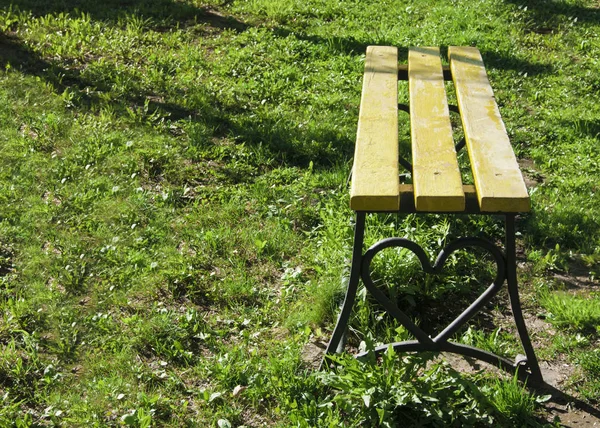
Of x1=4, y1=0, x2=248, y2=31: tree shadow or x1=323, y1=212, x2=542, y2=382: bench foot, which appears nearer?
x1=323, y1=212, x2=542, y2=382: bench foot

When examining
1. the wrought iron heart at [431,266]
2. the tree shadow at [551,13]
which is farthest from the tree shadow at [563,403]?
the tree shadow at [551,13]

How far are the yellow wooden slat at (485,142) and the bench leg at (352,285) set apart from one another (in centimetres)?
47

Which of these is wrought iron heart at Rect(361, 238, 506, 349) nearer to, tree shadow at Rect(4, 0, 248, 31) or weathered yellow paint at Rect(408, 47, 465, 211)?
weathered yellow paint at Rect(408, 47, 465, 211)

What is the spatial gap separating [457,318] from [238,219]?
1.74 meters

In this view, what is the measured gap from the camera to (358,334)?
358 centimetres

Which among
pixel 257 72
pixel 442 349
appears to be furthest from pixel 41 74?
pixel 442 349

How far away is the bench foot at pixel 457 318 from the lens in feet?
10.0

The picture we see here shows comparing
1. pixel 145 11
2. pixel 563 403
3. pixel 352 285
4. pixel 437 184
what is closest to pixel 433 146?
pixel 437 184

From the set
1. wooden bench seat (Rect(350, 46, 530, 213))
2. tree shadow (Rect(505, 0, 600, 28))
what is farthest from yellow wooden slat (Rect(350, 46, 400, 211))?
tree shadow (Rect(505, 0, 600, 28))

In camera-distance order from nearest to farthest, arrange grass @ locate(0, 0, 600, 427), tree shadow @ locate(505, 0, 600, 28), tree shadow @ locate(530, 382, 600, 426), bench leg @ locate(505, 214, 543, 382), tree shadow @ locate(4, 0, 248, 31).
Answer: bench leg @ locate(505, 214, 543, 382), tree shadow @ locate(530, 382, 600, 426), grass @ locate(0, 0, 600, 427), tree shadow @ locate(505, 0, 600, 28), tree shadow @ locate(4, 0, 248, 31)

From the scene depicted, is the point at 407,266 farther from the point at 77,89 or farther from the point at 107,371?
the point at 77,89

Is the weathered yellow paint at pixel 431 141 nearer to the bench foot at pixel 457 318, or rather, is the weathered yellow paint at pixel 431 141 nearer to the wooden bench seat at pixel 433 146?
the wooden bench seat at pixel 433 146

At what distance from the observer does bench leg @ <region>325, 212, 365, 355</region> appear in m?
3.07

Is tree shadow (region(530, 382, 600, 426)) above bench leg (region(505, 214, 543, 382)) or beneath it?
beneath
